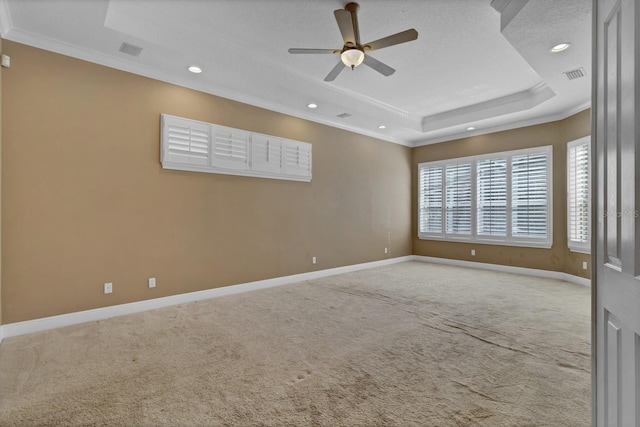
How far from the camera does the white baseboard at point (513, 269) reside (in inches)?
212

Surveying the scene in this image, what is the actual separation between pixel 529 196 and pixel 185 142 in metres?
6.19

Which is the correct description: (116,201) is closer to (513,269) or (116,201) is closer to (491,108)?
(491,108)

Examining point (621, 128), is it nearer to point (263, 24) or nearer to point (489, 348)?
point (489, 348)

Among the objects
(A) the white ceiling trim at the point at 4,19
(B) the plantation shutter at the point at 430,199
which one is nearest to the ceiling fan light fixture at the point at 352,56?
(A) the white ceiling trim at the point at 4,19

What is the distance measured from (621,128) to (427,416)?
5.64 feet

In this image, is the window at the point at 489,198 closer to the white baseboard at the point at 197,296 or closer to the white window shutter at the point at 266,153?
the white baseboard at the point at 197,296

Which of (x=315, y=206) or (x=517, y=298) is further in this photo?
(x=315, y=206)

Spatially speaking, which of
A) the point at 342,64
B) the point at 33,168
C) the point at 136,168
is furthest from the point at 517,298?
the point at 33,168

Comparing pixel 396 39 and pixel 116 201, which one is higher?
pixel 396 39

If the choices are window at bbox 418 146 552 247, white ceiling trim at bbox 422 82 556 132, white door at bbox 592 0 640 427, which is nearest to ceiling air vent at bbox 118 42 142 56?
white door at bbox 592 0 640 427

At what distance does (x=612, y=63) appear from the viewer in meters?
1.22

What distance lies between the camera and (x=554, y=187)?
5754 mm

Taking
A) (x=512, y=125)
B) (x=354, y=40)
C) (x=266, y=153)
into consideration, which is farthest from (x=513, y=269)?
(x=354, y=40)

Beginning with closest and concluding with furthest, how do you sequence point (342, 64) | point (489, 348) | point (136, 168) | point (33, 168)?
point (489, 348) < point (33, 168) < point (342, 64) < point (136, 168)
